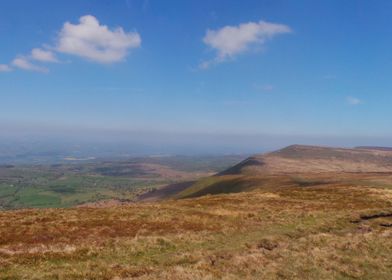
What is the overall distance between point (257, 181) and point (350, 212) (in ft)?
198

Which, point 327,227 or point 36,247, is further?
point 327,227

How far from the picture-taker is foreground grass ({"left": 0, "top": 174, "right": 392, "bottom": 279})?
23.1 m

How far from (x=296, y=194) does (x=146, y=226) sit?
37898 millimetres

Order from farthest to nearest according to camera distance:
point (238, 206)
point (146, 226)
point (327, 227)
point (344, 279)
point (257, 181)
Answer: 1. point (257, 181)
2. point (238, 206)
3. point (327, 227)
4. point (146, 226)
5. point (344, 279)

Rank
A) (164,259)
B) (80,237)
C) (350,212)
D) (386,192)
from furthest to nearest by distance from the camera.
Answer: (386,192) → (350,212) → (80,237) → (164,259)

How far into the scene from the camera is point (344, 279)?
73.4 feet

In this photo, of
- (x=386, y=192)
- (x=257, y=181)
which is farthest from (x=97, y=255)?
(x=257, y=181)

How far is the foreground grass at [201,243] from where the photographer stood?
75.7 feet

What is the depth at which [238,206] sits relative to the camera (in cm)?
5288

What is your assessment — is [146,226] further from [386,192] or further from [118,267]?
[386,192]

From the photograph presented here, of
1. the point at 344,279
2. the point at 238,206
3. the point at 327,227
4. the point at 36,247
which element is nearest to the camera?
the point at 344,279

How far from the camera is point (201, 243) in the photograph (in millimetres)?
32094

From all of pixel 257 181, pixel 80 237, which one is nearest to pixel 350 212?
pixel 80 237

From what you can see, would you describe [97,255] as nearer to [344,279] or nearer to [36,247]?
[36,247]
